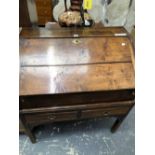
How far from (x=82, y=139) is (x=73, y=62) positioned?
2.53 feet

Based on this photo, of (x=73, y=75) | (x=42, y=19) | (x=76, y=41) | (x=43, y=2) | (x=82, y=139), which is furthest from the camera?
(x=42, y=19)

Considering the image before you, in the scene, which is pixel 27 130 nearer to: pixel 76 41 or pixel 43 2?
pixel 76 41

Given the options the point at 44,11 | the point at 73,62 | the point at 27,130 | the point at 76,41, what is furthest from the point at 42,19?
the point at 27,130

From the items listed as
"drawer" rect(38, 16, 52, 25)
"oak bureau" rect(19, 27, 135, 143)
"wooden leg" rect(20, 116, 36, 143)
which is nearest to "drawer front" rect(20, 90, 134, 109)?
"oak bureau" rect(19, 27, 135, 143)

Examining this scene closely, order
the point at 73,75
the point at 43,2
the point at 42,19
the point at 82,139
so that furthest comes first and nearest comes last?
the point at 42,19 → the point at 43,2 → the point at 82,139 → the point at 73,75

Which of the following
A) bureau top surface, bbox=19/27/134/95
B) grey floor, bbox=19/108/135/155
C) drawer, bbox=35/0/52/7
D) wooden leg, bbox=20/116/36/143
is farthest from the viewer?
drawer, bbox=35/0/52/7

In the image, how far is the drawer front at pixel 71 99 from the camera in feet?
3.62

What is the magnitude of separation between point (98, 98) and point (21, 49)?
579 mm

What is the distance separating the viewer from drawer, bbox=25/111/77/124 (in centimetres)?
121

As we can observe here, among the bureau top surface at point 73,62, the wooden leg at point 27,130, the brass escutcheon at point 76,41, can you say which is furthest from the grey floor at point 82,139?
the brass escutcheon at point 76,41

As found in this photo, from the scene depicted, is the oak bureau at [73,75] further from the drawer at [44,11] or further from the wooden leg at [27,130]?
the drawer at [44,11]

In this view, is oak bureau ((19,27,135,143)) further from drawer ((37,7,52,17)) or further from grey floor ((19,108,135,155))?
drawer ((37,7,52,17))

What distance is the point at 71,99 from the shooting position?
3.76 ft
